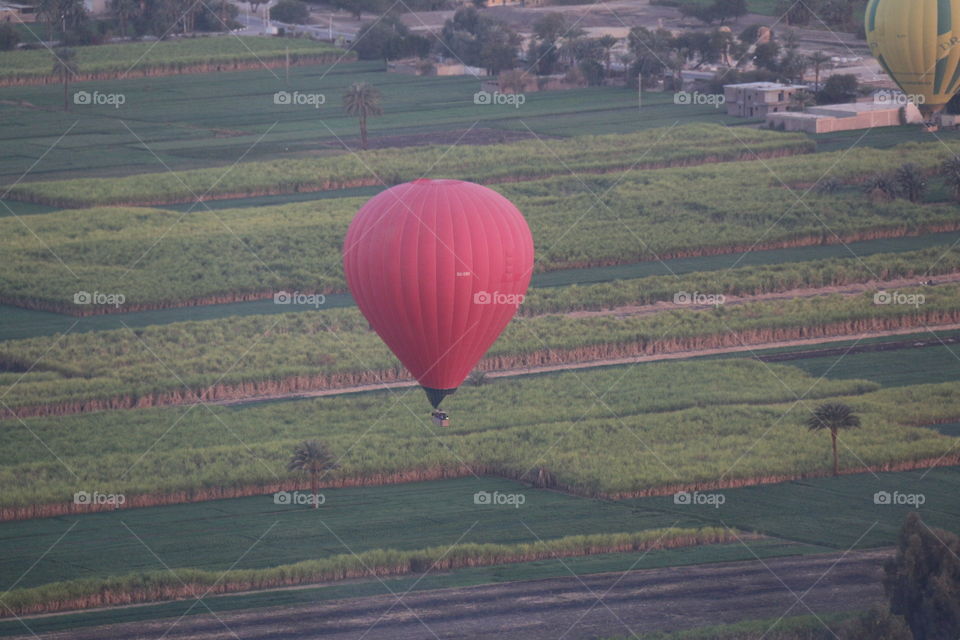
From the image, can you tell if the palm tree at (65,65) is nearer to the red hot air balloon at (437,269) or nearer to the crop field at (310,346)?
the crop field at (310,346)

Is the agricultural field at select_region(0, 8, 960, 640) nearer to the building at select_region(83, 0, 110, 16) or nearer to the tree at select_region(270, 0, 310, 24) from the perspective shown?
the building at select_region(83, 0, 110, 16)

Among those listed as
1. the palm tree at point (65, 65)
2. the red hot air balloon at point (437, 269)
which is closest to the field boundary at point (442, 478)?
the red hot air balloon at point (437, 269)

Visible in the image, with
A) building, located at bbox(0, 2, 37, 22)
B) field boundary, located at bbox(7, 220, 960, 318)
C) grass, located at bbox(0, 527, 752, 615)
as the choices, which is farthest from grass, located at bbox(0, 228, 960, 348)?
building, located at bbox(0, 2, 37, 22)

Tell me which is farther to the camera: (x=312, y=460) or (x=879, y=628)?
(x=312, y=460)

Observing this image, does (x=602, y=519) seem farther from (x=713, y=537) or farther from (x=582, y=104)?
(x=582, y=104)

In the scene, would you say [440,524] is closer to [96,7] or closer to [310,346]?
[310,346]

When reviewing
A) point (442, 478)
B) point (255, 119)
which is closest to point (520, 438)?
point (442, 478)
